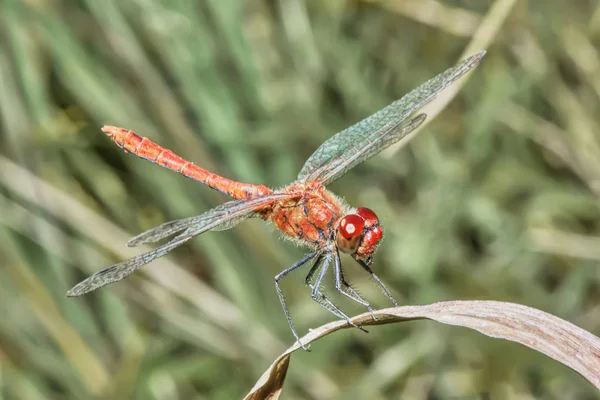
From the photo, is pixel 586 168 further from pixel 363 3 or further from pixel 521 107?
pixel 363 3

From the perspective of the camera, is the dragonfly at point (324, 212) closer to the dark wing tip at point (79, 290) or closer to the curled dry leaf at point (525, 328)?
the dark wing tip at point (79, 290)

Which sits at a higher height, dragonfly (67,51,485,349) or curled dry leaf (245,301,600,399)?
dragonfly (67,51,485,349)

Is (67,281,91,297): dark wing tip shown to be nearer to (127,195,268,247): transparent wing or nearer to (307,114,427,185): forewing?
(127,195,268,247): transparent wing

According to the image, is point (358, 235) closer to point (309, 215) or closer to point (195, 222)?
point (309, 215)

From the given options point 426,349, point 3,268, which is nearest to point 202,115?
point 3,268

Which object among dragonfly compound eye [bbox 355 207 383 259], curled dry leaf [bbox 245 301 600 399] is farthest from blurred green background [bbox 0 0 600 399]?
curled dry leaf [bbox 245 301 600 399]

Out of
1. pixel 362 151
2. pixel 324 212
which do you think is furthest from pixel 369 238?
pixel 362 151
